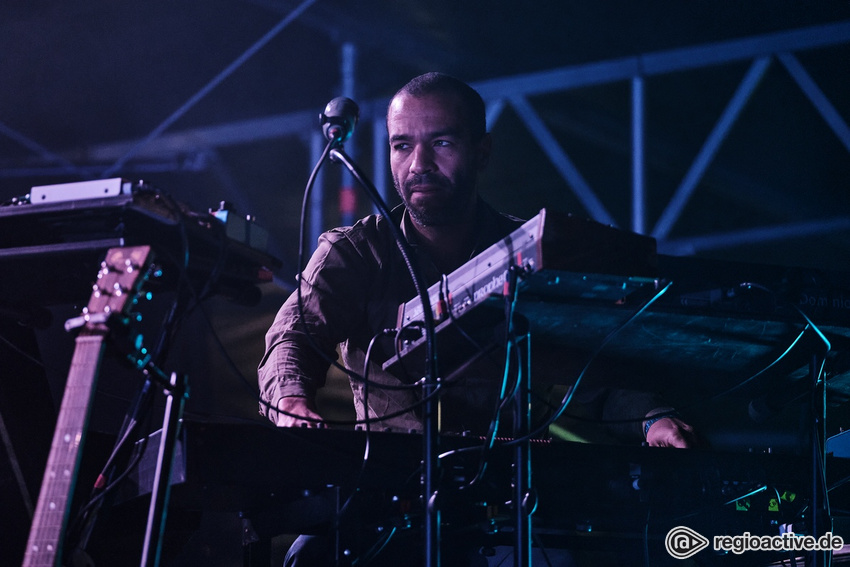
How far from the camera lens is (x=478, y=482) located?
2.16m

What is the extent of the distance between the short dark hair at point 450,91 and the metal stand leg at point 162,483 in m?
1.89

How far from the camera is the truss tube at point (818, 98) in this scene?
16.4ft

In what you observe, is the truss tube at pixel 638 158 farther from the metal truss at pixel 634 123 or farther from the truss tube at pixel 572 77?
the truss tube at pixel 572 77

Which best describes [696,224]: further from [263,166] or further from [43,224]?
[43,224]

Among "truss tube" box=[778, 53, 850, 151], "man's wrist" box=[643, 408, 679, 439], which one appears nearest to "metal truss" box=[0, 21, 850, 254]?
"truss tube" box=[778, 53, 850, 151]

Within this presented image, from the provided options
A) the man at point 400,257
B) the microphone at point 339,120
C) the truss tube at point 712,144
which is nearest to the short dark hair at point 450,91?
the man at point 400,257

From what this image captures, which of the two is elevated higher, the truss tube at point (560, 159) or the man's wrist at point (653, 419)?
the truss tube at point (560, 159)

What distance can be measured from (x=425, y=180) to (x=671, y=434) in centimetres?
129

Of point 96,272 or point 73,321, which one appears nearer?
point 73,321

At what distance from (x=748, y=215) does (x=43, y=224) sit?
15.6 ft

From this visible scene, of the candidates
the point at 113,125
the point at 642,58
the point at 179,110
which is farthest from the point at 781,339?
the point at 113,125

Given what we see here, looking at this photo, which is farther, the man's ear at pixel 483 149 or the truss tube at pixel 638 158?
the truss tube at pixel 638 158

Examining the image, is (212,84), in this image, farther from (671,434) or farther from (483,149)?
(671,434)

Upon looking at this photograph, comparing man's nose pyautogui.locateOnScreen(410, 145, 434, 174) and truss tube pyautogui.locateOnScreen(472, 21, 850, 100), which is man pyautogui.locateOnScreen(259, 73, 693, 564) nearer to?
man's nose pyautogui.locateOnScreen(410, 145, 434, 174)
